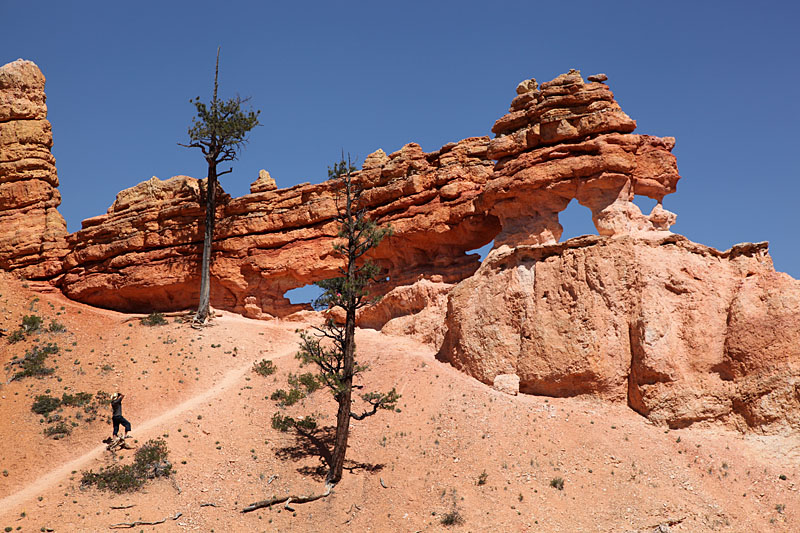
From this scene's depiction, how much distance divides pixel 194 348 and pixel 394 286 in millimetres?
9865

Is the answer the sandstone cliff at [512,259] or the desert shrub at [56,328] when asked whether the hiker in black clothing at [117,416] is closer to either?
the desert shrub at [56,328]

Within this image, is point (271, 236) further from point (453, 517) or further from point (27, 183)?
point (453, 517)

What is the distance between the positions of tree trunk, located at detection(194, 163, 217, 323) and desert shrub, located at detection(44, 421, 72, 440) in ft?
33.6

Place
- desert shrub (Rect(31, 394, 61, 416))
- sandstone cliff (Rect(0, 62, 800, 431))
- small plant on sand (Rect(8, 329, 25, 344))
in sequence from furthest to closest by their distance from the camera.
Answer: small plant on sand (Rect(8, 329, 25, 344)), desert shrub (Rect(31, 394, 61, 416)), sandstone cliff (Rect(0, 62, 800, 431))

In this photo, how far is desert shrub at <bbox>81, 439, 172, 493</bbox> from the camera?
20797mm

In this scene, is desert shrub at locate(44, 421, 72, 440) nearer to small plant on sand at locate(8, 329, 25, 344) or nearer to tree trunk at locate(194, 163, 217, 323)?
small plant on sand at locate(8, 329, 25, 344)

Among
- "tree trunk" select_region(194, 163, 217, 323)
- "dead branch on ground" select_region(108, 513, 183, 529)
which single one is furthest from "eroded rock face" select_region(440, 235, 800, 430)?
"tree trunk" select_region(194, 163, 217, 323)

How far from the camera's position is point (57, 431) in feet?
80.0

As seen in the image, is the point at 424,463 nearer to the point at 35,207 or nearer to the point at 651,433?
the point at 651,433

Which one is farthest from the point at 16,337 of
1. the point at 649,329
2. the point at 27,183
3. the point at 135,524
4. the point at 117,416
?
the point at 649,329

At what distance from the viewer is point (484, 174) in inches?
1347

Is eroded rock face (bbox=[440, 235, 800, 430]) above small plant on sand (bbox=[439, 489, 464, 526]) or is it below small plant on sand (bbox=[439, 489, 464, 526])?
above

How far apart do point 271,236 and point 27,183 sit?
1475cm

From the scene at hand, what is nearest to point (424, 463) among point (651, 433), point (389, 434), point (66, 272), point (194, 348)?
point (389, 434)
